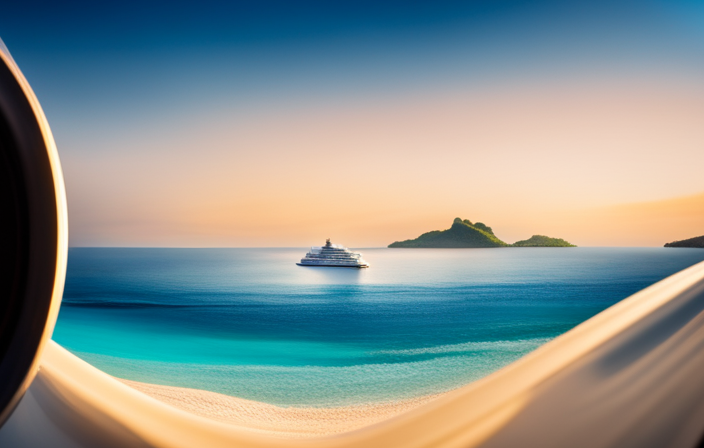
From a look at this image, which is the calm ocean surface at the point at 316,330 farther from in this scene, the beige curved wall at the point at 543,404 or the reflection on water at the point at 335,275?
the beige curved wall at the point at 543,404

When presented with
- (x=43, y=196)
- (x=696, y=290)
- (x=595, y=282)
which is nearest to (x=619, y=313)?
(x=696, y=290)

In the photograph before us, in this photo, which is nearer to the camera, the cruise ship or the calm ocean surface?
the calm ocean surface

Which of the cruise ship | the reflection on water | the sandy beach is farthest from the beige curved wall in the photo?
the cruise ship

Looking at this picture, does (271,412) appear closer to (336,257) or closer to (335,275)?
(335,275)

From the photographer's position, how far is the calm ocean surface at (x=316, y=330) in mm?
8484

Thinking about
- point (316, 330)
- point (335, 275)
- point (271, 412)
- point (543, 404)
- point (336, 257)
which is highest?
point (543, 404)

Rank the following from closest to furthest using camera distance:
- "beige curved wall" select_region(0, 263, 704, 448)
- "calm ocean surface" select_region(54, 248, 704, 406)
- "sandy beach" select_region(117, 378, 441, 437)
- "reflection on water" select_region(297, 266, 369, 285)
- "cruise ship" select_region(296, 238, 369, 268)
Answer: "beige curved wall" select_region(0, 263, 704, 448)
"sandy beach" select_region(117, 378, 441, 437)
"calm ocean surface" select_region(54, 248, 704, 406)
"reflection on water" select_region(297, 266, 369, 285)
"cruise ship" select_region(296, 238, 369, 268)

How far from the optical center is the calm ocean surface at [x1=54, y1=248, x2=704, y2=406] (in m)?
8.48

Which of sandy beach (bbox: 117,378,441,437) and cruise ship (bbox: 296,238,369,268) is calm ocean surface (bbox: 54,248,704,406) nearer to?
sandy beach (bbox: 117,378,441,437)

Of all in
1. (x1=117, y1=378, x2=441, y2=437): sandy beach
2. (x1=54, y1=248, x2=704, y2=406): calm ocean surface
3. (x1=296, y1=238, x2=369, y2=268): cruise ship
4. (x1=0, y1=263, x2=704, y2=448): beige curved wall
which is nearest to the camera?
(x1=0, y1=263, x2=704, y2=448): beige curved wall

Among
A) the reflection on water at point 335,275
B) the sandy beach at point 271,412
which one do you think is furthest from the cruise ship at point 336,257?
the sandy beach at point 271,412

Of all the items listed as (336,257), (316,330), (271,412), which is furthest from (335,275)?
(271,412)

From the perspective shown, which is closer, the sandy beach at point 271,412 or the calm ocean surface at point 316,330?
the sandy beach at point 271,412

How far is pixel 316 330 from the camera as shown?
54.6 ft
